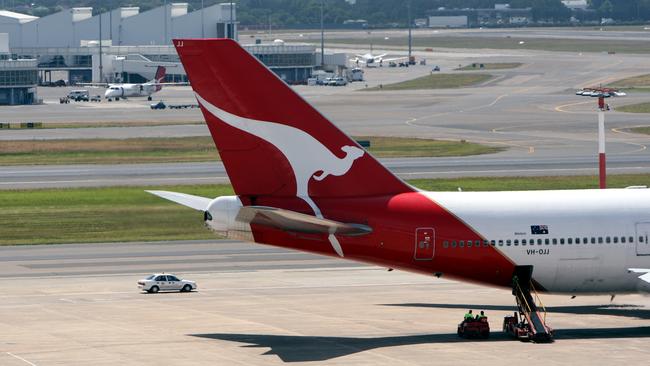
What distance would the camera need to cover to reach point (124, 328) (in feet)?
172

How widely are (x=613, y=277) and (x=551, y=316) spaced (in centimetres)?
417

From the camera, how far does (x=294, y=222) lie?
48312mm

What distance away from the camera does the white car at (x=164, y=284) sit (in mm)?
63906

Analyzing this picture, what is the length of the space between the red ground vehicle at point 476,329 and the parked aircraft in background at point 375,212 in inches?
64.1

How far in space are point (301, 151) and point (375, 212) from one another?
3.63 m

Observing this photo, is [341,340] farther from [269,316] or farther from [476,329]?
[269,316]

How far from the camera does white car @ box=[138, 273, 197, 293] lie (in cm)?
6391

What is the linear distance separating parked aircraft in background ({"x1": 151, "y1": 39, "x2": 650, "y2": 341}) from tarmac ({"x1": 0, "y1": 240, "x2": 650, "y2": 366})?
2518mm

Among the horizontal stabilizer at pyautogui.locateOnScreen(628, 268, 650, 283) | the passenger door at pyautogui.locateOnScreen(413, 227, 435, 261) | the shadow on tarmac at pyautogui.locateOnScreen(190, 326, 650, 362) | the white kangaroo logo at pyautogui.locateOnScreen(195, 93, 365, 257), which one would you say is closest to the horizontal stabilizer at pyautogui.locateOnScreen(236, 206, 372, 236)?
the white kangaroo logo at pyautogui.locateOnScreen(195, 93, 365, 257)

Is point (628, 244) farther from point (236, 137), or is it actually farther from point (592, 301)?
point (236, 137)

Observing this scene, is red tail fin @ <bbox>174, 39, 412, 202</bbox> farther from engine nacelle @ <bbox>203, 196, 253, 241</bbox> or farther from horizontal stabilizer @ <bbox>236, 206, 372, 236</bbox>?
horizontal stabilizer @ <bbox>236, 206, 372, 236</bbox>

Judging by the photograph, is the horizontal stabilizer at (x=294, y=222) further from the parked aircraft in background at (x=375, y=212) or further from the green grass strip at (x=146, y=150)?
the green grass strip at (x=146, y=150)

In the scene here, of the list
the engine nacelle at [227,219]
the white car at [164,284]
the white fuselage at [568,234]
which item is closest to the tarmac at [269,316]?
the white car at [164,284]

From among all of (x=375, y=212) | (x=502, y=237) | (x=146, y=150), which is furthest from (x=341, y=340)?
(x=146, y=150)
